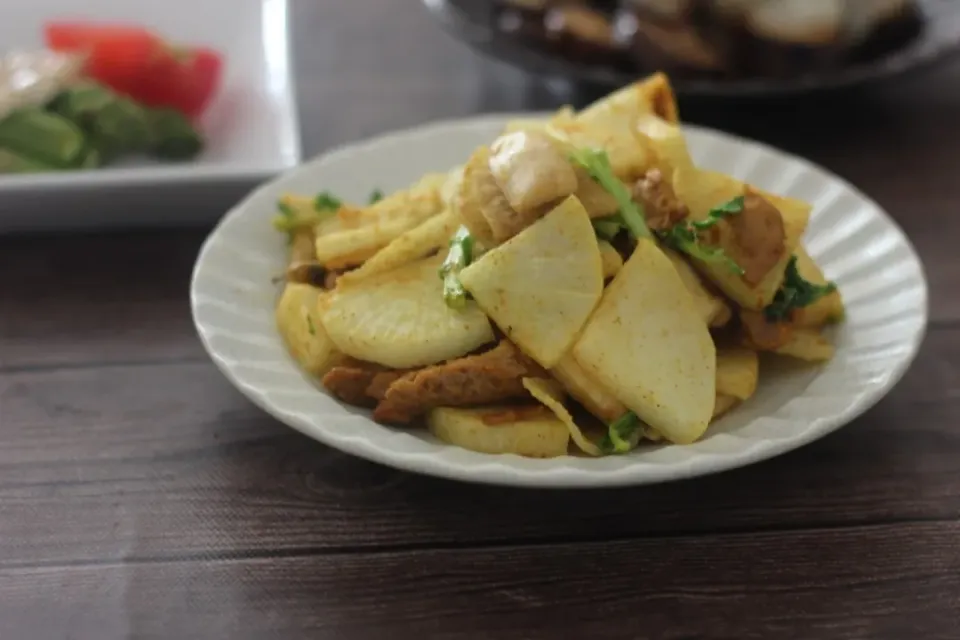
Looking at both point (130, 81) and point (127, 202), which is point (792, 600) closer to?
point (127, 202)

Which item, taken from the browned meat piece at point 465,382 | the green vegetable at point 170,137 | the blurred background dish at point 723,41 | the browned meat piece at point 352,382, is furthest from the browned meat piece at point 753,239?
the green vegetable at point 170,137

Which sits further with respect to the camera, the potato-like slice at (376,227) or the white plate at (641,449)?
the potato-like slice at (376,227)

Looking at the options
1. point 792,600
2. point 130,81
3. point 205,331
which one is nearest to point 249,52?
point 130,81

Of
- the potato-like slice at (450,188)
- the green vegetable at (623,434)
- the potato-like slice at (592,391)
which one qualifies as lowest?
the green vegetable at (623,434)

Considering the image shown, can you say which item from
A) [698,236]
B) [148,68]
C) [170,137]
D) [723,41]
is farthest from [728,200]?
[148,68]

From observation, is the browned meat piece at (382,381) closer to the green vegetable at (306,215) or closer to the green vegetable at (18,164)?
the green vegetable at (306,215)

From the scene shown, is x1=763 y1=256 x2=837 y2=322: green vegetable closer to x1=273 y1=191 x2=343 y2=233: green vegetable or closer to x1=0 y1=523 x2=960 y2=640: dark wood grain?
x1=0 y1=523 x2=960 y2=640: dark wood grain

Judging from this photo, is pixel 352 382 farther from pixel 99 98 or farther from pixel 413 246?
pixel 99 98
